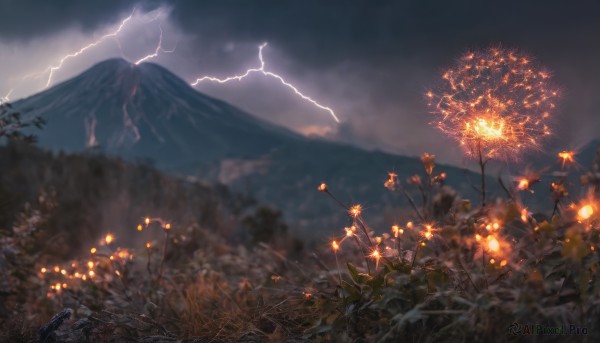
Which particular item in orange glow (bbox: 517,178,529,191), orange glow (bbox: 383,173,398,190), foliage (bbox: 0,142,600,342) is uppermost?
orange glow (bbox: 517,178,529,191)

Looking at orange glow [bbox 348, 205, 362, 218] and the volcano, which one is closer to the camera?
orange glow [bbox 348, 205, 362, 218]

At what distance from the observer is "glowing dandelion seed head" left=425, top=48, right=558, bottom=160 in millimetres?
2340

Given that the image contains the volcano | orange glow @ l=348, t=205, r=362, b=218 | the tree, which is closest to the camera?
orange glow @ l=348, t=205, r=362, b=218

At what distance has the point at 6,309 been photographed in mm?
3695

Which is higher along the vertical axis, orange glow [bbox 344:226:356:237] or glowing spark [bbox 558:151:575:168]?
glowing spark [bbox 558:151:575:168]

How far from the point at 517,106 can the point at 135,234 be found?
915 cm

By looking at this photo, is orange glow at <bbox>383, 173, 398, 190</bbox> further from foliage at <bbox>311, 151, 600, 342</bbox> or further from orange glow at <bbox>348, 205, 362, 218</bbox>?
orange glow at <bbox>348, 205, 362, 218</bbox>

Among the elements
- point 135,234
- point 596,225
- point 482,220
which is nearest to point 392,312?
point 482,220

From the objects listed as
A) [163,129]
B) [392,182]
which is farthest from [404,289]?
[163,129]

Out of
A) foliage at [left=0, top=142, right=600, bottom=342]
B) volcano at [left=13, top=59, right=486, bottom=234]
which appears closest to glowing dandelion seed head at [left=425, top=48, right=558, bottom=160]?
foliage at [left=0, top=142, right=600, bottom=342]

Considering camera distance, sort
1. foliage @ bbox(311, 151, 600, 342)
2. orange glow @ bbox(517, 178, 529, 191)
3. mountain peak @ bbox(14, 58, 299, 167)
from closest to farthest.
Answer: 1. foliage @ bbox(311, 151, 600, 342)
2. orange glow @ bbox(517, 178, 529, 191)
3. mountain peak @ bbox(14, 58, 299, 167)

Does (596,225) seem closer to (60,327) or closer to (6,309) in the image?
(60,327)

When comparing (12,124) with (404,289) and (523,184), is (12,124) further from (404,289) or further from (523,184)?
(523,184)

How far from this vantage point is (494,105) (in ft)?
8.25
